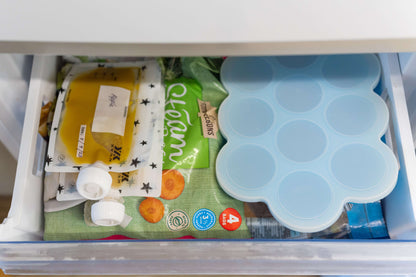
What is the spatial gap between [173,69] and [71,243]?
35 centimetres

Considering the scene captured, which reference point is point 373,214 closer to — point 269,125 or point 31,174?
point 269,125

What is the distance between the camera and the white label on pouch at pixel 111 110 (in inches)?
23.2

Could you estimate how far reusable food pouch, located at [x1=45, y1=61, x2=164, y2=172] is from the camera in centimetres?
57

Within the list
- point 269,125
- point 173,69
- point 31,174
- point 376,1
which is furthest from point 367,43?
point 31,174

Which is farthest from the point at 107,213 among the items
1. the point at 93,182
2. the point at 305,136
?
the point at 305,136

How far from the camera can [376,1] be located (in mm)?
375

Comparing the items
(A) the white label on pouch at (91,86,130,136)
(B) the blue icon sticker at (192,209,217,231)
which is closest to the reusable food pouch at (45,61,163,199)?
(A) the white label on pouch at (91,86,130,136)

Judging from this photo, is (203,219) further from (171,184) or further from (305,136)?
(305,136)

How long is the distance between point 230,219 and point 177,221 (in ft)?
0.28

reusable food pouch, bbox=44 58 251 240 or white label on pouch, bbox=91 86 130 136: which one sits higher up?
white label on pouch, bbox=91 86 130 136

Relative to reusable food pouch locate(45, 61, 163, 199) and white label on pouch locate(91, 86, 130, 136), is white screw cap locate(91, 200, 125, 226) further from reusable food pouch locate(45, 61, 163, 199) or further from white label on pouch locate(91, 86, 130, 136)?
white label on pouch locate(91, 86, 130, 136)

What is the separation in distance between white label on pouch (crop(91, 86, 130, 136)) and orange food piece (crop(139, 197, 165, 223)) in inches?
4.6

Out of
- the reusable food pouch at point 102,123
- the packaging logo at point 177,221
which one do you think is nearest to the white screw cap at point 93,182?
the reusable food pouch at point 102,123

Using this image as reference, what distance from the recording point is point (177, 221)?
1.89 ft
